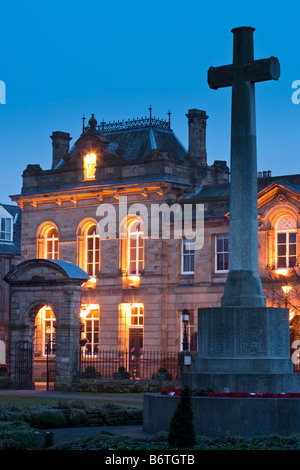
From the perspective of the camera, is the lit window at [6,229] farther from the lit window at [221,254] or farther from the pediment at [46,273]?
the pediment at [46,273]

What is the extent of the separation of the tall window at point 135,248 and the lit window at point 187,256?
267cm

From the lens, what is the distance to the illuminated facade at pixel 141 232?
52.5 metres

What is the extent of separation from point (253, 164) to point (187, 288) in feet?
107

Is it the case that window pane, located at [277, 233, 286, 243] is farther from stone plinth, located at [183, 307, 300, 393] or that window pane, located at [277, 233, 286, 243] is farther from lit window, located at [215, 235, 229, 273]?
stone plinth, located at [183, 307, 300, 393]

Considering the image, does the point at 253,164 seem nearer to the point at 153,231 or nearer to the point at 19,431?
the point at 19,431

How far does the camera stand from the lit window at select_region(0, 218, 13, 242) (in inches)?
2813

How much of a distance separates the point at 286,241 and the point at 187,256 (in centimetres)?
613

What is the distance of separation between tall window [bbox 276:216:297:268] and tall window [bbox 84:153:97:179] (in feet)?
41.6

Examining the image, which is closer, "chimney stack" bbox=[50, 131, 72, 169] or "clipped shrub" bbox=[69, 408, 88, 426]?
"clipped shrub" bbox=[69, 408, 88, 426]

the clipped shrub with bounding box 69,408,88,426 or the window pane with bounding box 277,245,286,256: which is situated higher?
the window pane with bounding box 277,245,286,256

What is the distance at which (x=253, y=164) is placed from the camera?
23.4 metres

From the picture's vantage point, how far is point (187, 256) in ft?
185

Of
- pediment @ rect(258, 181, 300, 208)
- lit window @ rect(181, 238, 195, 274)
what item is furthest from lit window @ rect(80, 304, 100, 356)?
pediment @ rect(258, 181, 300, 208)

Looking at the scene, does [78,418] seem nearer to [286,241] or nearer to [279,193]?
[279,193]
